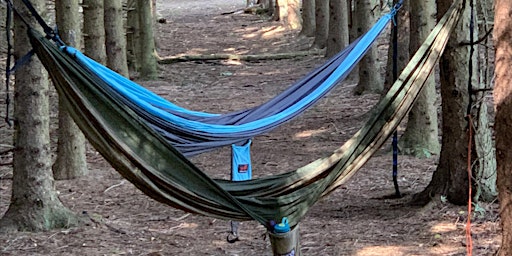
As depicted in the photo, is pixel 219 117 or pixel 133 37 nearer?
pixel 219 117

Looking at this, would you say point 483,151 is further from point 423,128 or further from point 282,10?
point 282,10

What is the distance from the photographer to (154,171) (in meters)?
2.74

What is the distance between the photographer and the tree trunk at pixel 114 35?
671 centimetres

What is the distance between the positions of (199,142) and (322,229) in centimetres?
82

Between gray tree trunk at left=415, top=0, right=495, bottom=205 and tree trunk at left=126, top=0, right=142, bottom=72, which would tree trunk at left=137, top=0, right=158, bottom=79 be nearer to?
tree trunk at left=126, top=0, right=142, bottom=72

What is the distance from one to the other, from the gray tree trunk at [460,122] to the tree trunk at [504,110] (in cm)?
158

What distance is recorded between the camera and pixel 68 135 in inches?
189

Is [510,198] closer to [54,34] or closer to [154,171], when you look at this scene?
[154,171]

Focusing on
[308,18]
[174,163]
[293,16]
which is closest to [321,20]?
[308,18]

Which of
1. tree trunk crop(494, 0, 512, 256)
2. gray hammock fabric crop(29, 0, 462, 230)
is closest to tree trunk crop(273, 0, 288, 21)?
gray hammock fabric crop(29, 0, 462, 230)

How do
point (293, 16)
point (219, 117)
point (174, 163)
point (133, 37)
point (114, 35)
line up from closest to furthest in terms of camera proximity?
point (174, 163) → point (219, 117) → point (114, 35) → point (133, 37) → point (293, 16)

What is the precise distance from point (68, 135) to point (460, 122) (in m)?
2.51

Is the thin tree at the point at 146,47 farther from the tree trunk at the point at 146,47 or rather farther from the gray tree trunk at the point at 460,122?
the gray tree trunk at the point at 460,122

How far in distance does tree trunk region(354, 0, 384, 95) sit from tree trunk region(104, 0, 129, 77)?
7.43ft
